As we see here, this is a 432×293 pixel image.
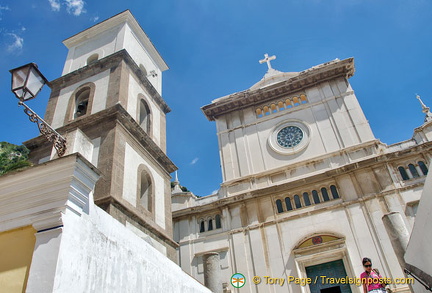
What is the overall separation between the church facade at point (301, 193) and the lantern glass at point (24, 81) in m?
9.81

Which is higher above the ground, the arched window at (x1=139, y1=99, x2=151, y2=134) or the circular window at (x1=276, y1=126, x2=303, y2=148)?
the circular window at (x1=276, y1=126, x2=303, y2=148)

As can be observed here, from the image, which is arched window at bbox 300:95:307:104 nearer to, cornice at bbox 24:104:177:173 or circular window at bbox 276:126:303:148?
circular window at bbox 276:126:303:148

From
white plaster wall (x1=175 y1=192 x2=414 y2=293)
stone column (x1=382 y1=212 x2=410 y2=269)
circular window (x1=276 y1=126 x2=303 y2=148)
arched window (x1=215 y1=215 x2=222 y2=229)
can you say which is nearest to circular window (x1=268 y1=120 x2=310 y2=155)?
circular window (x1=276 y1=126 x2=303 y2=148)

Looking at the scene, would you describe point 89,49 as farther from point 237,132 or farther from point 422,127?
point 422,127

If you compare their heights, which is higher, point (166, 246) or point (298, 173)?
point (298, 173)

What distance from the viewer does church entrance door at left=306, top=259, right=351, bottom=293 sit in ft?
55.0

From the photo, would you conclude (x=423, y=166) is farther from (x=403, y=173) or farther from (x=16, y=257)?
(x=16, y=257)

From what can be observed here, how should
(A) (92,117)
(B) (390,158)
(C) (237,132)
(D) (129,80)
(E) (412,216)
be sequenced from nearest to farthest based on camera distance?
(A) (92,117) < (D) (129,80) < (E) (412,216) < (B) (390,158) < (C) (237,132)

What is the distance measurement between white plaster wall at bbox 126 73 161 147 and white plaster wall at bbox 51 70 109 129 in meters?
1.04

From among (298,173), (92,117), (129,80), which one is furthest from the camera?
(298,173)

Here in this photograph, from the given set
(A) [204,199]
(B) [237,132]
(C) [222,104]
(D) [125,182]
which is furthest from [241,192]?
(D) [125,182]

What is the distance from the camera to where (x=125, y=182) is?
11.0m

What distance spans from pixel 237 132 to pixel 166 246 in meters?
13.1

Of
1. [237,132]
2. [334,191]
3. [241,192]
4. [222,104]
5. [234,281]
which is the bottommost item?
[234,281]
